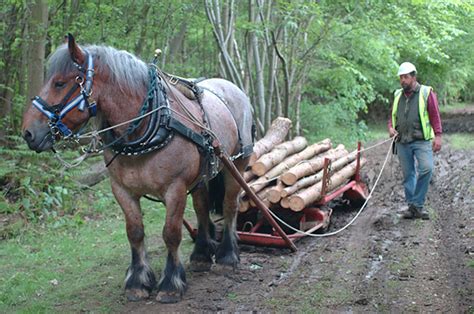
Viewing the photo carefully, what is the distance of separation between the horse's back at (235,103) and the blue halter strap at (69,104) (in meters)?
1.82

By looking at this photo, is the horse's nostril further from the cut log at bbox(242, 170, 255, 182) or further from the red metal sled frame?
A: the cut log at bbox(242, 170, 255, 182)

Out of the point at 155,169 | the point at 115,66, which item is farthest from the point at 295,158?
the point at 115,66

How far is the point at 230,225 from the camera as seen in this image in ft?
20.3

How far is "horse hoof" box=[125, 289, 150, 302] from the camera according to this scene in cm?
493

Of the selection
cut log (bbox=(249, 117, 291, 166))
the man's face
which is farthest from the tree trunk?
the man's face

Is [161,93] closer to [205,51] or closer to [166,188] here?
[166,188]

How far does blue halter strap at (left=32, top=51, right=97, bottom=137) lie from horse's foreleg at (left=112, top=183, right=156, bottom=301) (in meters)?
0.84

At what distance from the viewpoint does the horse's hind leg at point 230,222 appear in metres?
5.93

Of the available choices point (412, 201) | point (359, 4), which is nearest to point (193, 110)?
point (412, 201)

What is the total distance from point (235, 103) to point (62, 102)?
2.48 meters

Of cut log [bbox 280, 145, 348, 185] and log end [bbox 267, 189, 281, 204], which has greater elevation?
cut log [bbox 280, 145, 348, 185]

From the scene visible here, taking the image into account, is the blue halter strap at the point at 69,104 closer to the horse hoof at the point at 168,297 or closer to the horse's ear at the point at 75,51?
the horse's ear at the point at 75,51

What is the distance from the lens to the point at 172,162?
4.73 metres

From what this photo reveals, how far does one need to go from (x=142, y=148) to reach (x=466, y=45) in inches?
679
